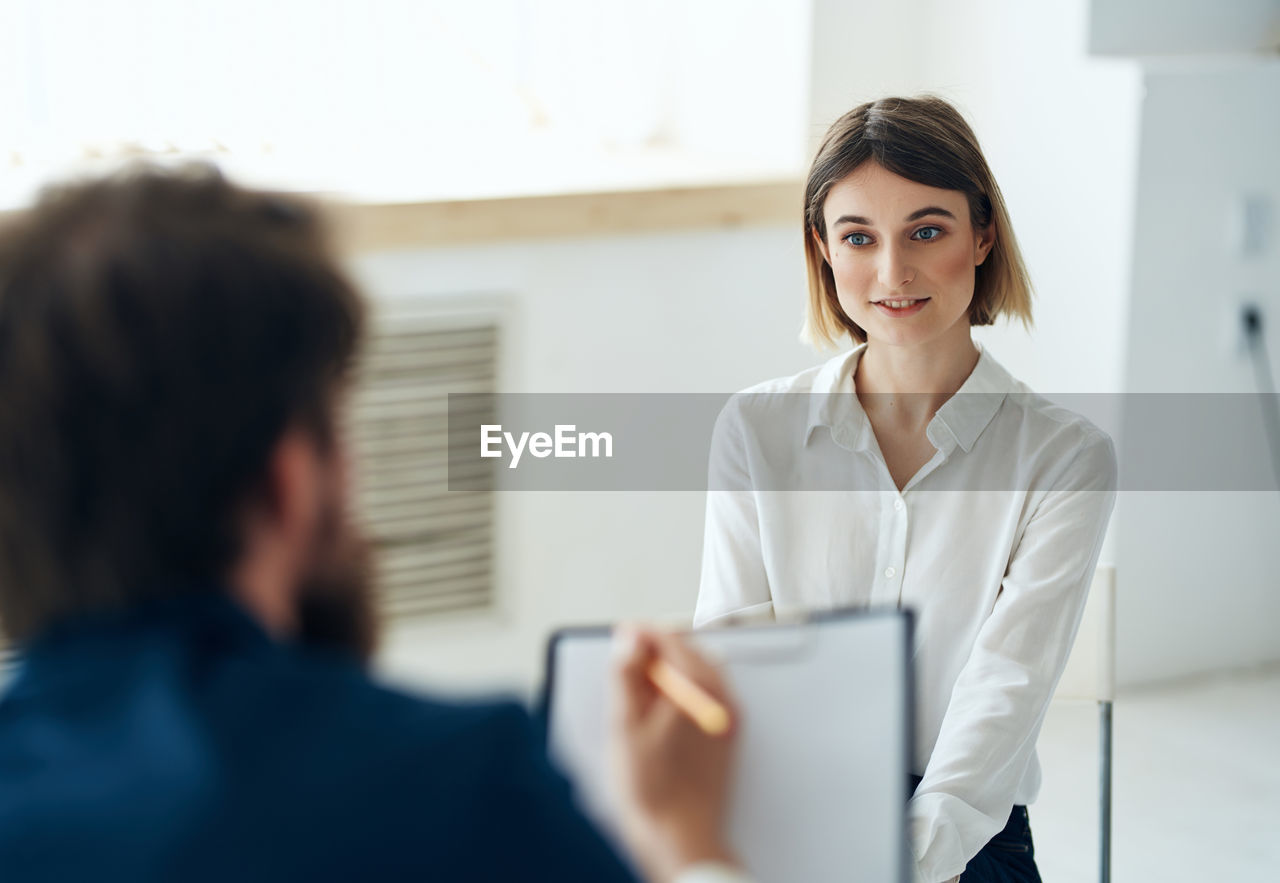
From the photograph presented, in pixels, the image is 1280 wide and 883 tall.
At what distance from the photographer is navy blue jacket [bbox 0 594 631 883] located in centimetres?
47

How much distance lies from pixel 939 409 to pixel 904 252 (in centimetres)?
16

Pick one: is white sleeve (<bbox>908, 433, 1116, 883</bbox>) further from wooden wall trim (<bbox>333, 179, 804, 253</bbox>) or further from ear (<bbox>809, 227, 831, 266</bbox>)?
wooden wall trim (<bbox>333, 179, 804, 253</bbox>)

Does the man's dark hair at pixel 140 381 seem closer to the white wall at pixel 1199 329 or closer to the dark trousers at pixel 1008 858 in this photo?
the dark trousers at pixel 1008 858

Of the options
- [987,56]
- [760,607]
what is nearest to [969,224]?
[760,607]

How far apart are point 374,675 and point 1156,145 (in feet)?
7.44

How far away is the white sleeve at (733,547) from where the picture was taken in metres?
1.35

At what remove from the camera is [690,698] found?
0.64 metres

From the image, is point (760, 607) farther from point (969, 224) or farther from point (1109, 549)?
point (1109, 549)

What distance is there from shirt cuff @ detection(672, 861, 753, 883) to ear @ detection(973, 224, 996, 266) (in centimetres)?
85

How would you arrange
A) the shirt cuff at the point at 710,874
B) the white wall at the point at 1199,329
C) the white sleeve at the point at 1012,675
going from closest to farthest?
the shirt cuff at the point at 710,874 < the white sleeve at the point at 1012,675 < the white wall at the point at 1199,329

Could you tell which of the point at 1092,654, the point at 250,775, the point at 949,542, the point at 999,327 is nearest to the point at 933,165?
the point at 949,542

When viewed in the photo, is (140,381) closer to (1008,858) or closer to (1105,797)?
(1008,858)

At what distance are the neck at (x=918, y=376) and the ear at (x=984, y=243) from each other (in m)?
0.07
